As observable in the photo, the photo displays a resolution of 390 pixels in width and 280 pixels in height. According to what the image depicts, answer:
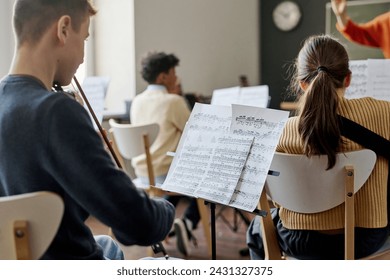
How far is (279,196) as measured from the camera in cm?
161

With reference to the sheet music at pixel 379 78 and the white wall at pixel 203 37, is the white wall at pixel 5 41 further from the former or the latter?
the sheet music at pixel 379 78

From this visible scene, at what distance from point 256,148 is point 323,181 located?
0.78 ft

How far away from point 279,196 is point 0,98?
0.86 m

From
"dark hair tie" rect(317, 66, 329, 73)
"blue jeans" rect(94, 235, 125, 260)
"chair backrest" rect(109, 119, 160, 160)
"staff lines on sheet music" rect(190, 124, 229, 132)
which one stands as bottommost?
"blue jeans" rect(94, 235, 125, 260)

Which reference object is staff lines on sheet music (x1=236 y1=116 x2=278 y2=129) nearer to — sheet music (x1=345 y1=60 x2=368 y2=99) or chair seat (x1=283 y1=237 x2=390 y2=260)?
chair seat (x1=283 y1=237 x2=390 y2=260)

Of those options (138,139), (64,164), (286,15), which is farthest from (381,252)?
(286,15)

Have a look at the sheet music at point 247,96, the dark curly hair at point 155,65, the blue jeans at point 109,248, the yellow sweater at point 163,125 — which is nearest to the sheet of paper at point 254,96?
the sheet music at point 247,96

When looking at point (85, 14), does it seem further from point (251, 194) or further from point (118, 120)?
point (118, 120)

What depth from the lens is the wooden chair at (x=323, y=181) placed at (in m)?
1.50

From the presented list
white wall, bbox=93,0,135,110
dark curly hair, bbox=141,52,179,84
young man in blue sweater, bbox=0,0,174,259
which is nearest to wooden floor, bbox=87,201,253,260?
dark curly hair, bbox=141,52,179,84

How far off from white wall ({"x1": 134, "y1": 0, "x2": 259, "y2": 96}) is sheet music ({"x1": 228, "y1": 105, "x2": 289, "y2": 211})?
2.70 metres

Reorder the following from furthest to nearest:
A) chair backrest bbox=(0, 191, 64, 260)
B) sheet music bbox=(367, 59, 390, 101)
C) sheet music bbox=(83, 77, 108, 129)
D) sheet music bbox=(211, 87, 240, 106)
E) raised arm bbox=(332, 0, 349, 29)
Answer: sheet music bbox=(211, 87, 240, 106) → raised arm bbox=(332, 0, 349, 29) → sheet music bbox=(83, 77, 108, 129) → sheet music bbox=(367, 59, 390, 101) → chair backrest bbox=(0, 191, 64, 260)

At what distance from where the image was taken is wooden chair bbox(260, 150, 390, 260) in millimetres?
1501

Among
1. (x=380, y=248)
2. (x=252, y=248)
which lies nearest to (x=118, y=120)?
(x=252, y=248)
